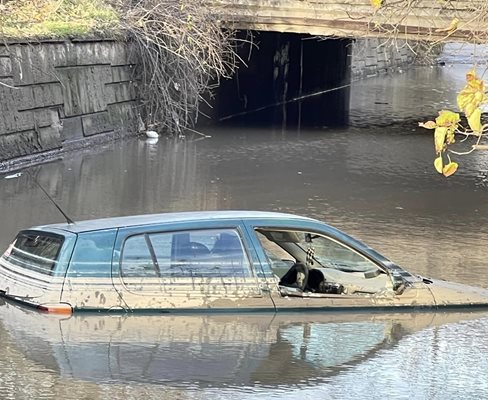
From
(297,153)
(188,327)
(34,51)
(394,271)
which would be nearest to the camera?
(188,327)

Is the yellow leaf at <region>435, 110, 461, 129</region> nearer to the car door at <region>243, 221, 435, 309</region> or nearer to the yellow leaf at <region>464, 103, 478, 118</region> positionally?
the yellow leaf at <region>464, 103, 478, 118</region>

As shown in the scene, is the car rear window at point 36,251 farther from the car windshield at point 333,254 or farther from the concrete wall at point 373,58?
the concrete wall at point 373,58

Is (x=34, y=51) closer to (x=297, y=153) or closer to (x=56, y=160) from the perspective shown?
(x=56, y=160)

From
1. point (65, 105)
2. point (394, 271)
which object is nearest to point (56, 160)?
point (65, 105)

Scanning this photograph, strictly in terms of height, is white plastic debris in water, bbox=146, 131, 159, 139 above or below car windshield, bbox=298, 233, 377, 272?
below

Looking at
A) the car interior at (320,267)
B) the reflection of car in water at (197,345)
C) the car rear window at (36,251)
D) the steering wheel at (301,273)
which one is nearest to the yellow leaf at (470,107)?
the reflection of car in water at (197,345)

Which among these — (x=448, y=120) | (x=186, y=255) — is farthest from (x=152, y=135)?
(x=448, y=120)

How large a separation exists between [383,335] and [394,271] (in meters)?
0.71

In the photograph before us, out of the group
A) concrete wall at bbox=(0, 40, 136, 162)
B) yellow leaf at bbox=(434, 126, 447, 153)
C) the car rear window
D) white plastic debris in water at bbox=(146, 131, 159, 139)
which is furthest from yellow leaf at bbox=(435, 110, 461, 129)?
white plastic debris in water at bbox=(146, 131, 159, 139)

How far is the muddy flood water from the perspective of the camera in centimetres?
676

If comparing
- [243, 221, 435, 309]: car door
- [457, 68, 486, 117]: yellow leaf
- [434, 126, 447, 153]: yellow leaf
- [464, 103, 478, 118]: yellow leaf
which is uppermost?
[457, 68, 486, 117]: yellow leaf

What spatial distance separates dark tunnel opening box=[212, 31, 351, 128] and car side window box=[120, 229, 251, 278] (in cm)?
2011

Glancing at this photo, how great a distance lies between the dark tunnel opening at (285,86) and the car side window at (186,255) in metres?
Result: 20.1

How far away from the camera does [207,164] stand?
2044cm
